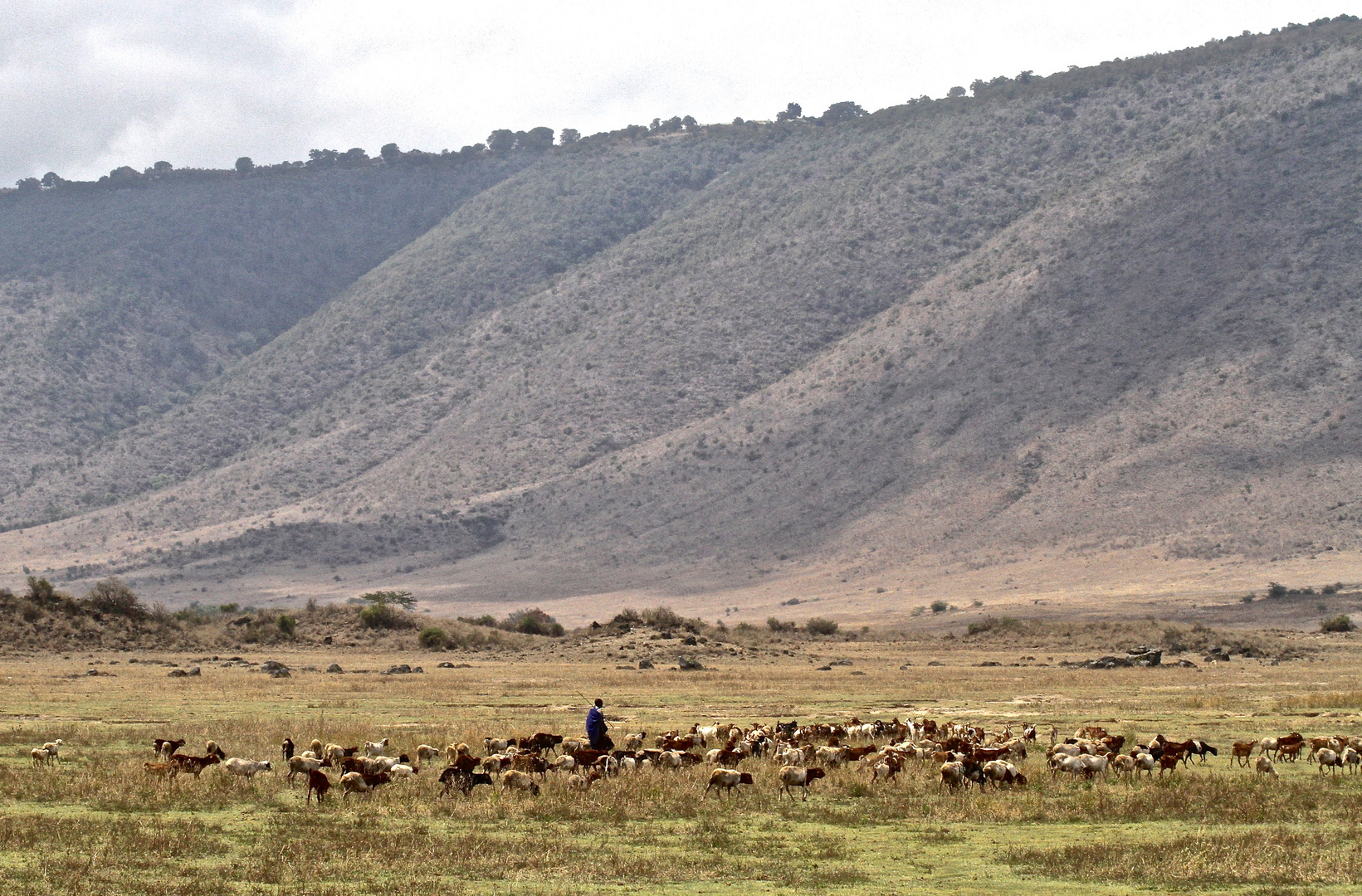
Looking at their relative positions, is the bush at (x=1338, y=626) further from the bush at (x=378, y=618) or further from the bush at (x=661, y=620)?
the bush at (x=378, y=618)

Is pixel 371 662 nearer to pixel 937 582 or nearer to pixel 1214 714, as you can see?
pixel 1214 714

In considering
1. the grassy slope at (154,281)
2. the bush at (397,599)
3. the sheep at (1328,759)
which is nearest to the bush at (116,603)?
the bush at (397,599)

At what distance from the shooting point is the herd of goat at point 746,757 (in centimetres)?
1948

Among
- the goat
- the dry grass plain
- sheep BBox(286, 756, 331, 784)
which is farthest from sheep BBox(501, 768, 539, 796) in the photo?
sheep BBox(286, 756, 331, 784)

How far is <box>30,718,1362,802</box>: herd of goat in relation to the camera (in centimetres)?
1948

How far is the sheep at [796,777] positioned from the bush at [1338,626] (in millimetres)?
49586

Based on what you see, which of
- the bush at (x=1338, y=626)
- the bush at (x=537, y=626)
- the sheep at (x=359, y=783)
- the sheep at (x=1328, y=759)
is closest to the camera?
the sheep at (x=359, y=783)

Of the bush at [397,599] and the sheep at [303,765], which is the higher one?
the sheep at [303,765]

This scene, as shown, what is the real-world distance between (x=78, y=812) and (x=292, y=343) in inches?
5302

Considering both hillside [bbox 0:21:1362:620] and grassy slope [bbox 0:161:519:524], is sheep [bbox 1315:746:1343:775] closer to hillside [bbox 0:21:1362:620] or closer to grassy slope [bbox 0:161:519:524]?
hillside [bbox 0:21:1362:620]

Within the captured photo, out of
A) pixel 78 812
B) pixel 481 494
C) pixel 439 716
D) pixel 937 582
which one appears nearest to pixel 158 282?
pixel 481 494

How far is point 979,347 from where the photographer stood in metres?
105

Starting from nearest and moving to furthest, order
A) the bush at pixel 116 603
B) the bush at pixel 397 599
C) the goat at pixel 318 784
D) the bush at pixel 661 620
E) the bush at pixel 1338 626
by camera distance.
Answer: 1. the goat at pixel 318 784
2. the bush at pixel 116 603
3. the bush at pixel 661 620
4. the bush at pixel 1338 626
5. the bush at pixel 397 599

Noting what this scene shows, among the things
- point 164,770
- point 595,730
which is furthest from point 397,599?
point 164,770
